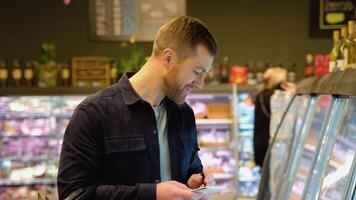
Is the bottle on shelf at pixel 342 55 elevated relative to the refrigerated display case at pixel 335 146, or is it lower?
elevated

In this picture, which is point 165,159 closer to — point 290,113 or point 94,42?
point 290,113

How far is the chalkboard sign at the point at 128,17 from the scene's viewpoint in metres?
6.24

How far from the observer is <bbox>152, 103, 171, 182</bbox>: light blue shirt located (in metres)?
1.83

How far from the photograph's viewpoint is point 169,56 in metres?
1.74

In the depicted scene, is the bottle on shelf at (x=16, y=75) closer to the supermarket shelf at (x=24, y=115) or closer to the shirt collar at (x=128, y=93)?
the supermarket shelf at (x=24, y=115)

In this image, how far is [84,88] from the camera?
5.66m

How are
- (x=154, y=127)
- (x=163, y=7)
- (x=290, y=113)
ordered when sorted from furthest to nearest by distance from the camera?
(x=163, y=7) < (x=290, y=113) < (x=154, y=127)

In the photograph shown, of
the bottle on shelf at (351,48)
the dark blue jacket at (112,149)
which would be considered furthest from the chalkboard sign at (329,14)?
the dark blue jacket at (112,149)

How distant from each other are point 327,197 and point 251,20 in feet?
15.0

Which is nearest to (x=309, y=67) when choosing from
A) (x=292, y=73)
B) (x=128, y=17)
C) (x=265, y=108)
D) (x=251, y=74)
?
(x=292, y=73)

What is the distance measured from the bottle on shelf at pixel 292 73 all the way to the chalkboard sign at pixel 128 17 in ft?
5.64

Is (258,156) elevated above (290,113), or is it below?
below

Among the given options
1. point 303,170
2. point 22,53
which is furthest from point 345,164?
point 22,53

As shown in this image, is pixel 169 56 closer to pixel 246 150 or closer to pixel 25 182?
pixel 25 182
